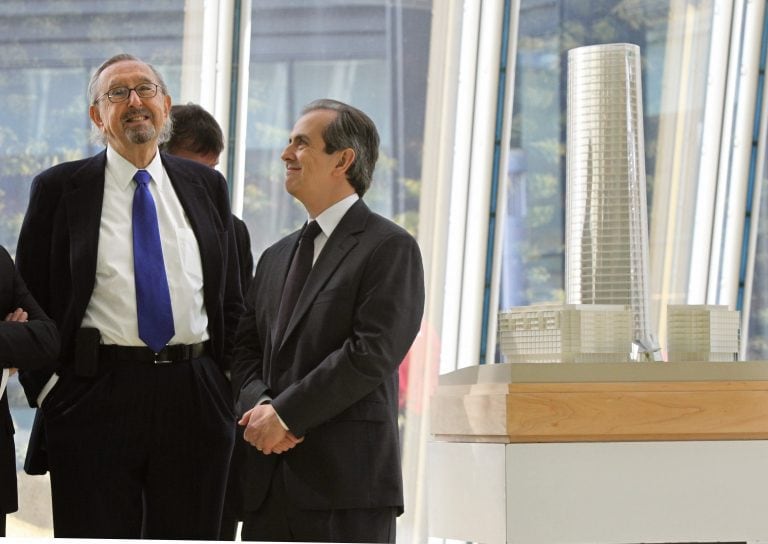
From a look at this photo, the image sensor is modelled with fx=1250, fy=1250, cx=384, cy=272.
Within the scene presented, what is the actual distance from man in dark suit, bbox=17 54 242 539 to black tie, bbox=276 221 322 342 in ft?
0.78

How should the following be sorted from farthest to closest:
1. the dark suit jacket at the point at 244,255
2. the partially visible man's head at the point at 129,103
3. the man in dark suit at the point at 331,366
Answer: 1. the dark suit jacket at the point at 244,255
2. the partially visible man's head at the point at 129,103
3. the man in dark suit at the point at 331,366

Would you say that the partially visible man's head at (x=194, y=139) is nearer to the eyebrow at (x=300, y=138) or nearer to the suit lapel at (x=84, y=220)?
the suit lapel at (x=84, y=220)

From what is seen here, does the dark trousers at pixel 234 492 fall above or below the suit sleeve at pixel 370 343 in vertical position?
below

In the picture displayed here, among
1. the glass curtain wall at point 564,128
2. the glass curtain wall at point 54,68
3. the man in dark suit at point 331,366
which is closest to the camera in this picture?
the man in dark suit at point 331,366

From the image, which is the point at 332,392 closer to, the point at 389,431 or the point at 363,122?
the point at 389,431

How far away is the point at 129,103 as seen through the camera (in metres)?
3.05

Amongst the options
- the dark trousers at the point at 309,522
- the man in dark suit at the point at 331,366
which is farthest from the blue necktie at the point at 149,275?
the dark trousers at the point at 309,522

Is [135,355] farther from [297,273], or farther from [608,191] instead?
[608,191]

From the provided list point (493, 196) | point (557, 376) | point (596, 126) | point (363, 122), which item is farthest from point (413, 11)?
point (557, 376)

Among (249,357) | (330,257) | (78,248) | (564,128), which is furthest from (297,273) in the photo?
(564,128)

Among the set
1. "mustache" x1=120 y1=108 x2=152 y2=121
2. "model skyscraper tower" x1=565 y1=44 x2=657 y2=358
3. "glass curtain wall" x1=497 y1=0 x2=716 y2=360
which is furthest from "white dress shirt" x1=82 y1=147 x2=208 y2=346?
"glass curtain wall" x1=497 y1=0 x2=716 y2=360

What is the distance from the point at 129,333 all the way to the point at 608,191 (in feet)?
3.77

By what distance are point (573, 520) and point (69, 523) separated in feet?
4.06

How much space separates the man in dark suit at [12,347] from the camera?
2742 millimetres
